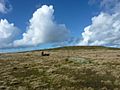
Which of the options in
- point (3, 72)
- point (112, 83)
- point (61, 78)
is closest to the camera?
point (112, 83)

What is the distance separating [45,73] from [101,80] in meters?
11.1


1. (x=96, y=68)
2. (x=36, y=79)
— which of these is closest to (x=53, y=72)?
(x=36, y=79)

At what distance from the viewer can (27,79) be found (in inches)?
1569

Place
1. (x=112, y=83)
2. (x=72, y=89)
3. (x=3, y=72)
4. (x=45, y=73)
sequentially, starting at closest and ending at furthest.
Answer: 1. (x=72, y=89)
2. (x=112, y=83)
3. (x=45, y=73)
4. (x=3, y=72)

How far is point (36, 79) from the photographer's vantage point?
39.4 metres

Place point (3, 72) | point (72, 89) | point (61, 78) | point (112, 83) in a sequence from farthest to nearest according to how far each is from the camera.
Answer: point (3, 72) → point (61, 78) → point (112, 83) → point (72, 89)

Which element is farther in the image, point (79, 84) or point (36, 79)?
point (36, 79)

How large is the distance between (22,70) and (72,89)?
17.4 meters

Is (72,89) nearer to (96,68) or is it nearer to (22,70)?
(96,68)

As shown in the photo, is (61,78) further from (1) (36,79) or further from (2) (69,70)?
(2) (69,70)

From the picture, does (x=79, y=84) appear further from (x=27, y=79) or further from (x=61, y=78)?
(x=27, y=79)

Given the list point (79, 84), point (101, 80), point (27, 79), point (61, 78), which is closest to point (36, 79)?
point (27, 79)

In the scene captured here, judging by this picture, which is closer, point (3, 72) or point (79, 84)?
point (79, 84)

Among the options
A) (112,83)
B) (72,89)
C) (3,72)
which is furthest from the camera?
(3,72)
